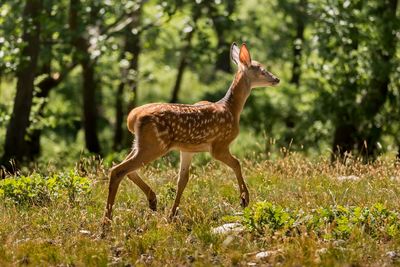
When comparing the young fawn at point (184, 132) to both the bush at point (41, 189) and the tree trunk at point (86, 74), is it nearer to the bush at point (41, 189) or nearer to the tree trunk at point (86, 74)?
the bush at point (41, 189)

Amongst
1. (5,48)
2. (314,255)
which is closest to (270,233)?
(314,255)

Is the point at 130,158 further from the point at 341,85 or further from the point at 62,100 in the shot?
the point at 62,100

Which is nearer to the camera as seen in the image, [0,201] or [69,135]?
[0,201]

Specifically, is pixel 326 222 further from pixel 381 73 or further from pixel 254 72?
pixel 381 73

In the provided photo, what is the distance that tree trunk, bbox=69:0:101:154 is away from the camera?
1694cm

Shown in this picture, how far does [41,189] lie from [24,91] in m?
6.18

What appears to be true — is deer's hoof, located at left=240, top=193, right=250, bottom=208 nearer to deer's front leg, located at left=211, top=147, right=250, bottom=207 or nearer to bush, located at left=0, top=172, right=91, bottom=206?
deer's front leg, located at left=211, top=147, right=250, bottom=207

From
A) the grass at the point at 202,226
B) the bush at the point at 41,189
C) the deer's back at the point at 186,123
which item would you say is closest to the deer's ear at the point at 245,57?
the deer's back at the point at 186,123

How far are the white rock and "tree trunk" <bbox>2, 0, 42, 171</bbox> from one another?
25.2ft

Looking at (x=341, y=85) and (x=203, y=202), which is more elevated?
(x=203, y=202)

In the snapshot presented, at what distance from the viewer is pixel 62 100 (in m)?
27.5

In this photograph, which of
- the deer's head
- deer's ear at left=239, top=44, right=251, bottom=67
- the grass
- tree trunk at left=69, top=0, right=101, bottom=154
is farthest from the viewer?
tree trunk at left=69, top=0, right=101, bottom=154

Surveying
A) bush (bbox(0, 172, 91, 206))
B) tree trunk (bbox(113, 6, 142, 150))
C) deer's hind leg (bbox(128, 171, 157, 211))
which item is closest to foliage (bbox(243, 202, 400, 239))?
deer's hind leg (bbox(128, 171, 157, 211))

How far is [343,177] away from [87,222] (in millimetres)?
3325
